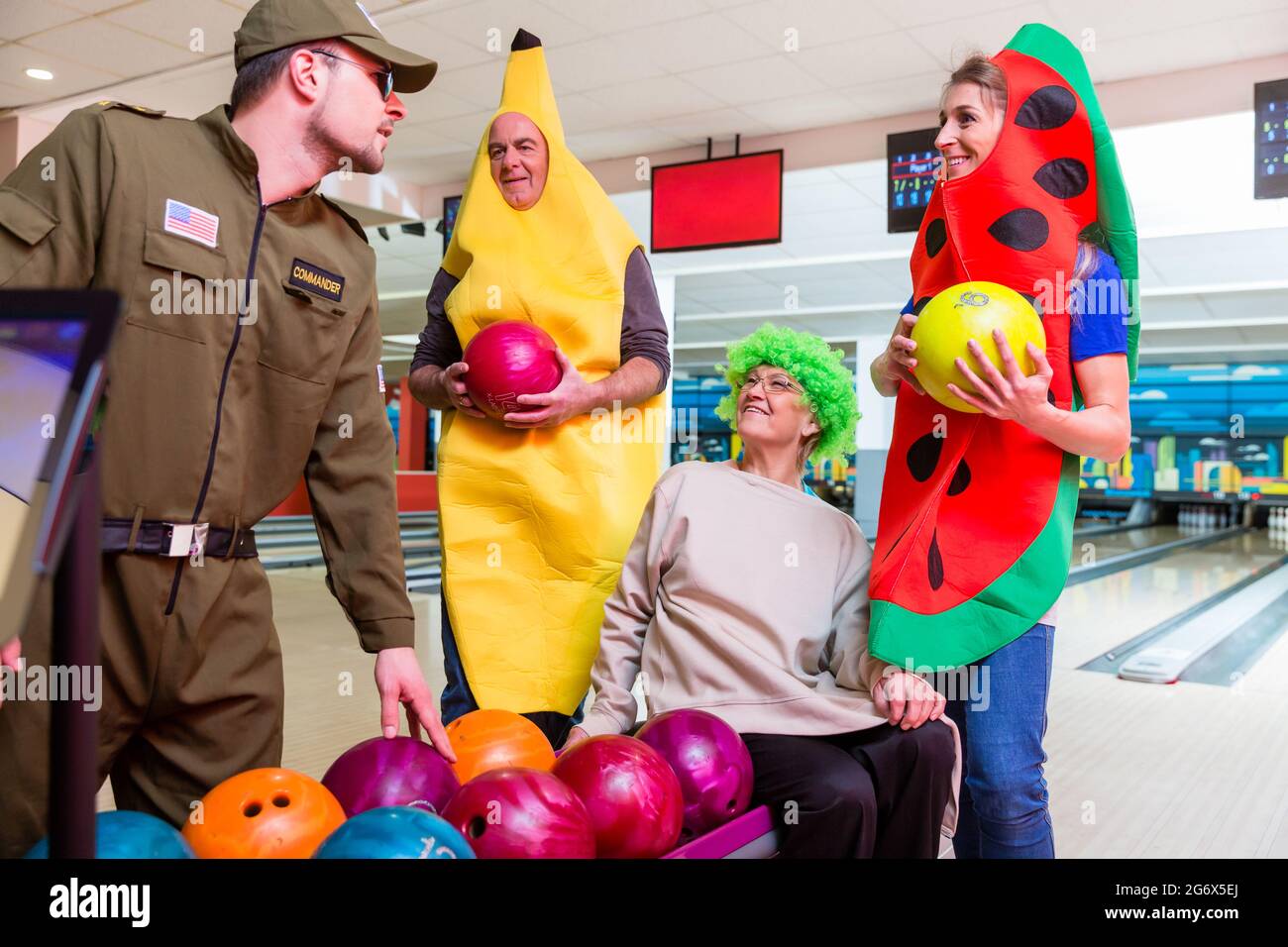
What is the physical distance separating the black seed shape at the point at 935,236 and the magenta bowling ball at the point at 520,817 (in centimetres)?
108

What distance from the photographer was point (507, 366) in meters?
1.86

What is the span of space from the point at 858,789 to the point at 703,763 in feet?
0.82

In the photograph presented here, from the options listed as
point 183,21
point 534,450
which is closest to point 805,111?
point 183,21

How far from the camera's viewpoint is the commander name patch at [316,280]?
4.80ft

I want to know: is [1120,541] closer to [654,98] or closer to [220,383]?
[654,98]

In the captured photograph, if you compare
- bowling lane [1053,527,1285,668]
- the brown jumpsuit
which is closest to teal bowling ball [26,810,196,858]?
the brown jumpsuit

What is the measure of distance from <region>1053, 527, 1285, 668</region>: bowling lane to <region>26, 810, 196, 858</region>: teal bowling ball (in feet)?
9.89

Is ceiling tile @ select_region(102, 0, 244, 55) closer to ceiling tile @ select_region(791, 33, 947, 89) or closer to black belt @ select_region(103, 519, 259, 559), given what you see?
ceiling tile @ select_region(791, 33, 947, 89)

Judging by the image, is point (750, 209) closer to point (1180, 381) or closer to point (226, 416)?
point (226, 416)

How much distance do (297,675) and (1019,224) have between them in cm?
375

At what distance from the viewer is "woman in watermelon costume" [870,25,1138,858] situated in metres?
1.61

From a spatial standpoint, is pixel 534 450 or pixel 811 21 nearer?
pixel 534 450

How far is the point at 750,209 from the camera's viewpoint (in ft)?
19.7
